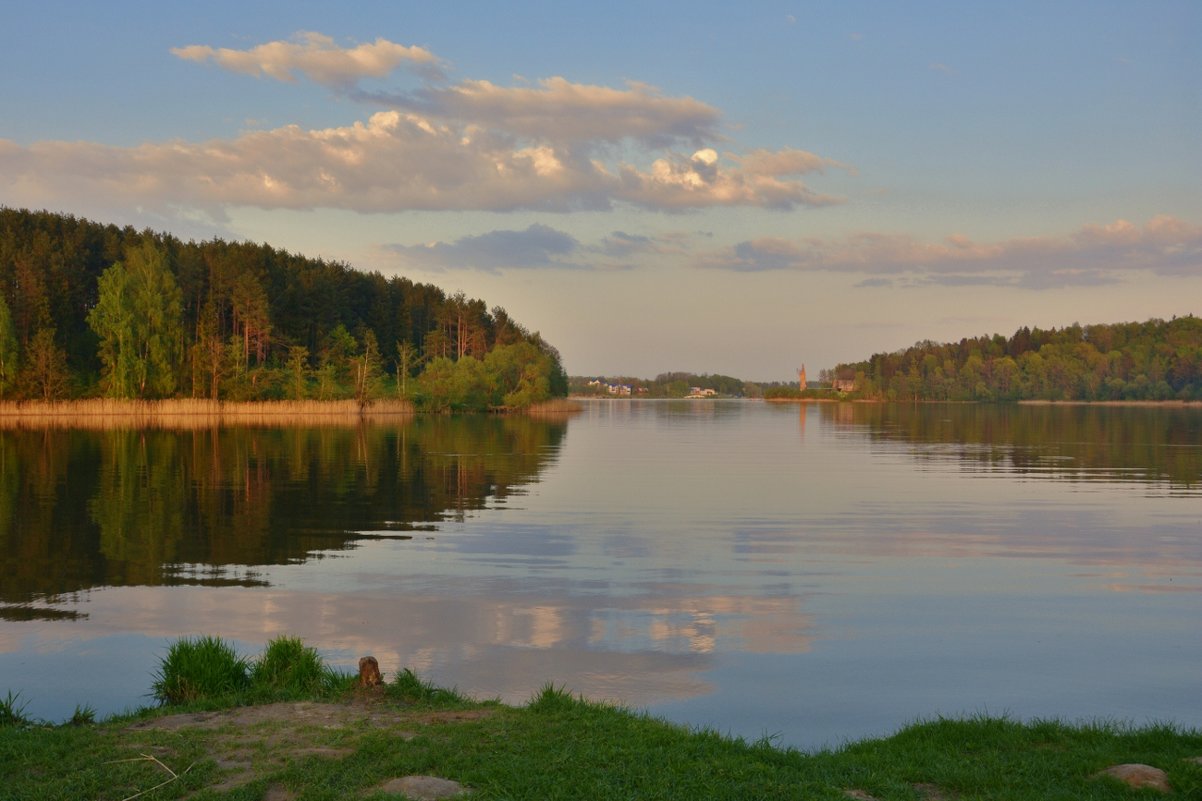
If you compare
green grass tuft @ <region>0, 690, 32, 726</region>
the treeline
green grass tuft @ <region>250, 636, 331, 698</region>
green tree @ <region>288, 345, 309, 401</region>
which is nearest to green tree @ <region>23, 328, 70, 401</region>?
the treeline

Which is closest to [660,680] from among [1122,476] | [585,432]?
[1122,476]

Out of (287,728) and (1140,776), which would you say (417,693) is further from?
(1140,776)

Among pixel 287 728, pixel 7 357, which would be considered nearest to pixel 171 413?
pixel 7 357

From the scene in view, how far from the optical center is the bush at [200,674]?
12750 millimetres

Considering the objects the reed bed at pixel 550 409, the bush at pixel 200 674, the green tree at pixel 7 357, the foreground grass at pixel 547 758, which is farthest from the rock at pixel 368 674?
the reed bed at pixel 550 409

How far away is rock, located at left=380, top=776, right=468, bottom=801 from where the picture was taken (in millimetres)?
8516

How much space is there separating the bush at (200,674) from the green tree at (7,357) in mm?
100889

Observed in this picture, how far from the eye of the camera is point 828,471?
1960 inches

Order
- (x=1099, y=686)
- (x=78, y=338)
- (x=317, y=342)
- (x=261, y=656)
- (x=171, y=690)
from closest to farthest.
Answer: (x=171, y=690) → (x=1099, y=686) → (x=261, y=656) → (x=78, y=338) → (x=317, y=342)

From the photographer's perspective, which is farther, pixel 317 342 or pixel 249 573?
pixel 317 342

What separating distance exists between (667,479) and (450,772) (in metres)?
37.0

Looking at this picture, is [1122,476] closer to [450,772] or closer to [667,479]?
[667,479]

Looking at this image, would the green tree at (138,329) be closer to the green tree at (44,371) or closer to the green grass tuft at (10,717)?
the green tree at (44,371)

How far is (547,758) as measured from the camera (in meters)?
9.45
